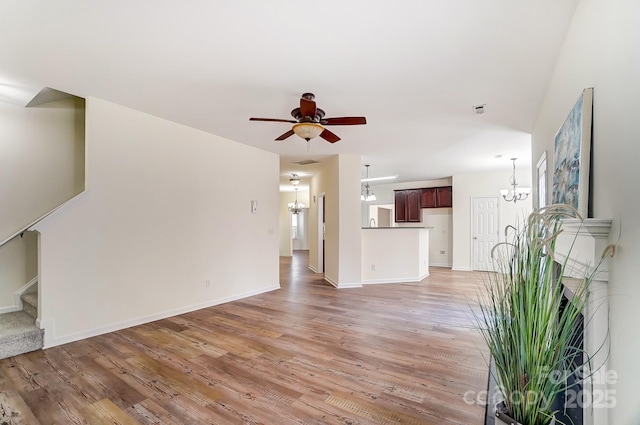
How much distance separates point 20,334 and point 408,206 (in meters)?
8.31

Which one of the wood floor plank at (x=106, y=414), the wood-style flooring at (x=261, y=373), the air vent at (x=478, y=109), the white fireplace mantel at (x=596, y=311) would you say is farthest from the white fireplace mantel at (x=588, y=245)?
the wood floor plank at (x=106, y=414)

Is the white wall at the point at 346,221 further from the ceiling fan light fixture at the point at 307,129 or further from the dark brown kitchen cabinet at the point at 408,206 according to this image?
the dark brown kitchen cabinet at the point at 408,206

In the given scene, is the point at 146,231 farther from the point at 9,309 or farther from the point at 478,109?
the point at 478,109

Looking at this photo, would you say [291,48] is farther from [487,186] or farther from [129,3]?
[487,186]

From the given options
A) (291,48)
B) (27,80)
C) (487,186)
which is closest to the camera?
(291,48)

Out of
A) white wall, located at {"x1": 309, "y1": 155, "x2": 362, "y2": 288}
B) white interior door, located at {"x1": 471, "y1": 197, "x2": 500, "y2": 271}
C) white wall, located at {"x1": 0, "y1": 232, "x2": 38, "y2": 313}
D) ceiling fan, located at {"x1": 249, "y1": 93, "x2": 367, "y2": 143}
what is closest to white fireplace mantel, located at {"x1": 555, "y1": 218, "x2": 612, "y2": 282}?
ceiling fan, located at {"x1": 249, "y1": 93, "x2": 367, "y2": 143}

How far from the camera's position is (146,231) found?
3.67 m

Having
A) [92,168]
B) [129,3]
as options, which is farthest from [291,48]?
[92,168]

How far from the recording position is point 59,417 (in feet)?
6.16

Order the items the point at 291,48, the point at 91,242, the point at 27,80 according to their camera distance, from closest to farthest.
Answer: the point at 291,48 < the point at 27,80 < the point at 91,242

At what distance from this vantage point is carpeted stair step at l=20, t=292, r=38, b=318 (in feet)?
10.3

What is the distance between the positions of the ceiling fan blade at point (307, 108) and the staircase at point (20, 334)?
10.9 feet

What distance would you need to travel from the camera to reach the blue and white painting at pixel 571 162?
5.07 ft

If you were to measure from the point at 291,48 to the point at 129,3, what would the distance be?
1.07m
